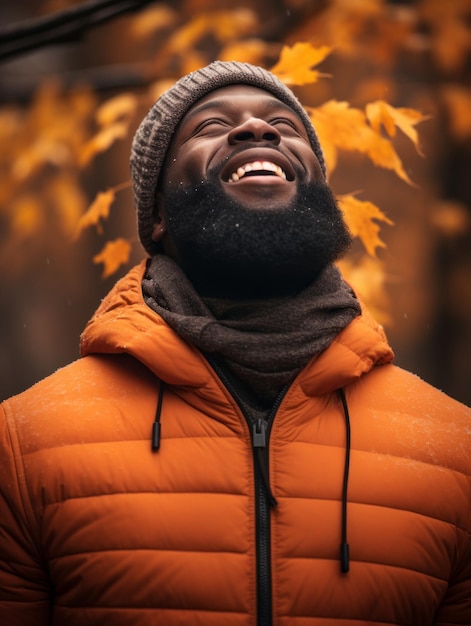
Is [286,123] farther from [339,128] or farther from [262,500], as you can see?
[262,500]

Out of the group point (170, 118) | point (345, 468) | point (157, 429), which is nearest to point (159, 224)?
point (170, 118)

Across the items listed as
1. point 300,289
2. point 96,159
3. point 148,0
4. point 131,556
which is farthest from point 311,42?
point 96,159

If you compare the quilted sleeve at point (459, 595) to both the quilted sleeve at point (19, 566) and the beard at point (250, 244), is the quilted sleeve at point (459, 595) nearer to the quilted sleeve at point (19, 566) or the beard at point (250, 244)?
the beard at point (250, 244)

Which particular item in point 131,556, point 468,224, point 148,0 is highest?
point 148,0

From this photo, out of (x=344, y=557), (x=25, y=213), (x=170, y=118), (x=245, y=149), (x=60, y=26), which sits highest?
(x=60, y=26)

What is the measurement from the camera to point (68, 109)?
12.9 ft

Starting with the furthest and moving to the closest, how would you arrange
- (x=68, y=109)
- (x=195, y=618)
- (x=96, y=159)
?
(x=96, y=159) → (x=68, y=109) → (x=195, y=618)

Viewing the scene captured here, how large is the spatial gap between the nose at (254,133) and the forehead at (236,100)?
0.18 m

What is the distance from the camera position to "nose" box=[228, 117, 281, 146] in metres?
2.49

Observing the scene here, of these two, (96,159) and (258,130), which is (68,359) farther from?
(258,130)

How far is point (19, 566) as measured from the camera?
1966 mm

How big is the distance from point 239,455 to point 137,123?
2788 millimetres

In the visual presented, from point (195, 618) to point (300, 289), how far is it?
1.05m

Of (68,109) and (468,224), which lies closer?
(68,109)
